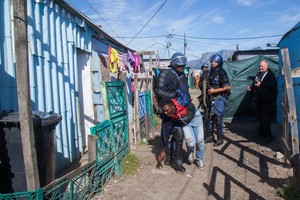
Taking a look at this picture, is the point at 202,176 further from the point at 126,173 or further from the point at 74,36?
the point at 74,36

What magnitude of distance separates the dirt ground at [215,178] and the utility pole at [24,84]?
1.68m

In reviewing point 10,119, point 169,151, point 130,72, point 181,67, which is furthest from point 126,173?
point 130,72

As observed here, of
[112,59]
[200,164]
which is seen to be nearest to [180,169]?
[200,164]

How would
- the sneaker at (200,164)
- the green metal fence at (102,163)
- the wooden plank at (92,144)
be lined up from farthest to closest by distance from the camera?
the sneaker at (200,164)
the wooden plank at (92,144)
the green metal fence at (102,163)

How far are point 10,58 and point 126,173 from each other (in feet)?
8.83

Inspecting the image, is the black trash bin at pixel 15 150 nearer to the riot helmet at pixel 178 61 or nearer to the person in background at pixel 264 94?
the riot helmet at pixel 178 61

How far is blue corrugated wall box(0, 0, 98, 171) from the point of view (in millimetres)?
4109

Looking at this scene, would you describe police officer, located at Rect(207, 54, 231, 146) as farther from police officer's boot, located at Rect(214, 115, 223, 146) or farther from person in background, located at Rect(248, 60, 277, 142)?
person in background, located at Rect(248, 60, 277, 142)

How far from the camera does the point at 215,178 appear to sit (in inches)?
201

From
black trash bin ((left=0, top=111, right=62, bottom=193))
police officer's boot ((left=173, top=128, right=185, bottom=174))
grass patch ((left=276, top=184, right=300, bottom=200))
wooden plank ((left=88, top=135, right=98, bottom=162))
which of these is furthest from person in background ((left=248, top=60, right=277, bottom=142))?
black trash bin ((left=0, top=111, right=62, bottom=193))

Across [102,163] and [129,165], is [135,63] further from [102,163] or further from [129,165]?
[102,163]

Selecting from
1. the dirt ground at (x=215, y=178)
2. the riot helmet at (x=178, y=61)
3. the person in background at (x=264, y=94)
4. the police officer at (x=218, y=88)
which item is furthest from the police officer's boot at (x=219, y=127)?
the riot helmet at (x=178, y=61)

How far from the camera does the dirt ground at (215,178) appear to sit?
447 centimetres

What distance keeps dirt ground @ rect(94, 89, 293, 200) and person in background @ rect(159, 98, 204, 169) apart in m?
0.47
